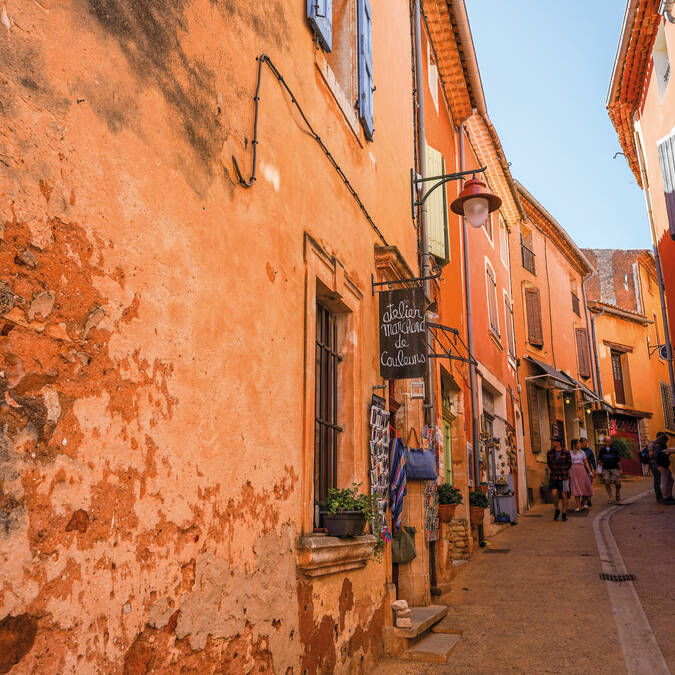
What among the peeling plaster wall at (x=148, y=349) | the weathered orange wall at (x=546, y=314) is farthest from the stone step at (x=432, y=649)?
the weathered orange wall at (x=546, y=314)

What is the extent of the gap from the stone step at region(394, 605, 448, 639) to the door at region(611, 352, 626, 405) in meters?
24.9

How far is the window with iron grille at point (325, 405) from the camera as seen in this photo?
5.31m

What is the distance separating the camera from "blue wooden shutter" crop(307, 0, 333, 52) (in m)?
5.21

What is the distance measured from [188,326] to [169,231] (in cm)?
A: 44

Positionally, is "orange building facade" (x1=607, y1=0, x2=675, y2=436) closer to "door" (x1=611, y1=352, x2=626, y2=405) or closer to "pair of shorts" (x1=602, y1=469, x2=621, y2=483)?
"pair of shorts" (x1=602, y1=469, x2=621, y2=483)

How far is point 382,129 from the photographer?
762 cm

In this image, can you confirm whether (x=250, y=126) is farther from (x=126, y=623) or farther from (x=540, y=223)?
(x=540, y=223)

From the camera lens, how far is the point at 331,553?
462 cm

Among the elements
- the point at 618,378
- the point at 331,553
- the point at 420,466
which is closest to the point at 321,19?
the point at 331,553

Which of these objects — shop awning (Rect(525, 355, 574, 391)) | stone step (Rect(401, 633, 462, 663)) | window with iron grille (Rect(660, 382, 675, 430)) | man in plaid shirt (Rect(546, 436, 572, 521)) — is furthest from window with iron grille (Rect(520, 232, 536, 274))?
stone step (Rect(401, 633, 462, 663))

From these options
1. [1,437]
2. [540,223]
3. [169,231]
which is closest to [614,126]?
[540,223]

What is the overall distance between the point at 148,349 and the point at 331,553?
7.86 feet

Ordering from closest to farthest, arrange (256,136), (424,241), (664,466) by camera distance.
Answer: (256,136)
(424,241)
(664,466)

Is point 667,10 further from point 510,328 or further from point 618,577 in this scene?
point 618,577
